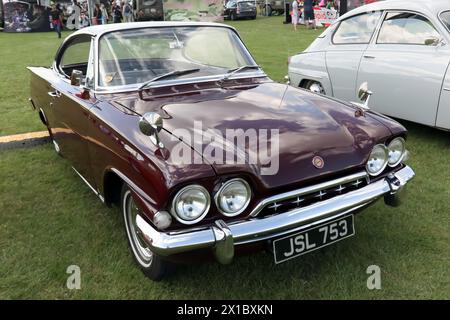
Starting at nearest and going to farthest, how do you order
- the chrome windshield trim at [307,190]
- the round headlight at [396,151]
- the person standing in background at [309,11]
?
the chrome windshield trim at [307,190] < the round headlight at [396,151] < the person standing in background at [309,11]

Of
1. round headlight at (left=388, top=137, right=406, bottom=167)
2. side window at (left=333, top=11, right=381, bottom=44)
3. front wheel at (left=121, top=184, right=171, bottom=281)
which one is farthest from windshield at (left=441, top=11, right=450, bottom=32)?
front wheel at (left=121, top=184, right=171, bottom=281)

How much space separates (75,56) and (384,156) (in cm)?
321

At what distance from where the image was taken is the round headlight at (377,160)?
2842mm

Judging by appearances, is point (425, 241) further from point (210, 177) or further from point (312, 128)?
point (210, 177)

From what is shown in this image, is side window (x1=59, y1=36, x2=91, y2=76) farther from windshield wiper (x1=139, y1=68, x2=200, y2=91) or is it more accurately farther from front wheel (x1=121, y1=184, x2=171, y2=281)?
front wheel (x1=121, y1=184, x2=171, y2=281)

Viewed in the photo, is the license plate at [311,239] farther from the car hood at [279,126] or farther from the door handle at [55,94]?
the door handle at [55,94]

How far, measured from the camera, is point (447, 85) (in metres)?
4.61

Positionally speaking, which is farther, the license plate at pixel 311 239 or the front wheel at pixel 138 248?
the front wheel at pixel 138 248

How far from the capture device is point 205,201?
2312 millimetres

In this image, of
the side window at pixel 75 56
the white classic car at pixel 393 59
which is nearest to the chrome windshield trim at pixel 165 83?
the side window at pixel 75 56

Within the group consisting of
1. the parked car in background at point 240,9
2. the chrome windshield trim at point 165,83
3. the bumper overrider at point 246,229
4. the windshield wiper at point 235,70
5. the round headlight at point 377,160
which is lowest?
the bumper overrider at point 246,229

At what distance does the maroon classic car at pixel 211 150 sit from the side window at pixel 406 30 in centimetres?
213
